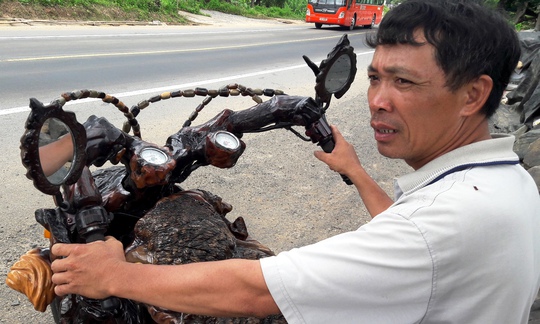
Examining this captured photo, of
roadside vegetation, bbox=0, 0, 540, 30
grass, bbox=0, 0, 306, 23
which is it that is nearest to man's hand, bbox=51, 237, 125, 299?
roadside vegetation, bbox=0, 0, 540, 30

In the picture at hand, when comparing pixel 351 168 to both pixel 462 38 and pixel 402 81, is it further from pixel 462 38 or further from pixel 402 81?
pixel 462 38

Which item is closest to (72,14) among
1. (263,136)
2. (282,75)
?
(282,75)

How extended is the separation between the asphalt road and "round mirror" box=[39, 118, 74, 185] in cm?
160

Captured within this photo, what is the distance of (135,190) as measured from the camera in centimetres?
161

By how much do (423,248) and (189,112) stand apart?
5883mm

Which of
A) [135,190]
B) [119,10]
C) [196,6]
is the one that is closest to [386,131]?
[135,190]

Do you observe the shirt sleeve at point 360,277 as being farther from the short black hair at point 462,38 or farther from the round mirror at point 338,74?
the round mirror at point 338,74

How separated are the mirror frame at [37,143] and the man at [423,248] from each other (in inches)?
Result: 6.8

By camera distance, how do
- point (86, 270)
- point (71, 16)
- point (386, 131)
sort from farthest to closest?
1. point (71, 16)
2. point (386, 131)
3. point (86, 270)

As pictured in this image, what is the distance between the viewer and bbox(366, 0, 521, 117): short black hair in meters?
1.38

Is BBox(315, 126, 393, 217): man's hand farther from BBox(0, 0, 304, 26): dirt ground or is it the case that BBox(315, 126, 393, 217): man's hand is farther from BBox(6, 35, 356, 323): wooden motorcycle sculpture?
BBox(0, 0, 304, 26): dirt ground

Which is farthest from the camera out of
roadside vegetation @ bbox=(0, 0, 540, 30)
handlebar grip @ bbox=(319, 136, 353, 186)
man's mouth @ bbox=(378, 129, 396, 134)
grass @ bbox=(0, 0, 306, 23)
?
grass @ bbox=(0, 0, 306, 23)

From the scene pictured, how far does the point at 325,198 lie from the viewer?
4426 millimetres

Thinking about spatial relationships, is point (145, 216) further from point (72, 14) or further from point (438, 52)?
point (72, 14)
